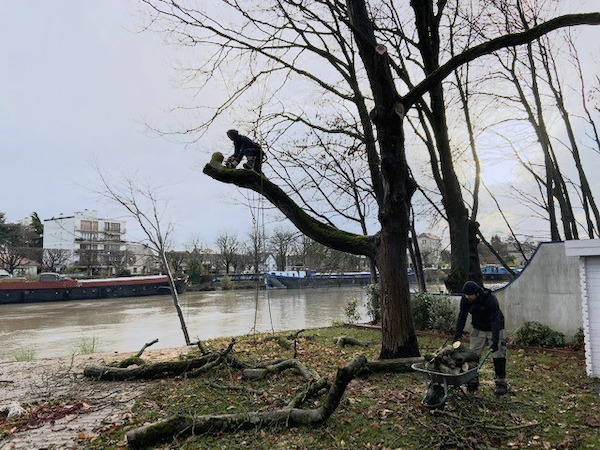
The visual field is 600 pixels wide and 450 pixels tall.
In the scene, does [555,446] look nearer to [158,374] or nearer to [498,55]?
[158,374]

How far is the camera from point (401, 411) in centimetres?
491

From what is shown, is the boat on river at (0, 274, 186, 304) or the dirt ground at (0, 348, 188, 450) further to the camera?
the boat on river at (0, 274, 186, 304)

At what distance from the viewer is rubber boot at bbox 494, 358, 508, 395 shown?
5410 mm

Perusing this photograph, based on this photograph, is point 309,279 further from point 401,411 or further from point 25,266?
point 401,411

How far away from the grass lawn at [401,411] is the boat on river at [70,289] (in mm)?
35125

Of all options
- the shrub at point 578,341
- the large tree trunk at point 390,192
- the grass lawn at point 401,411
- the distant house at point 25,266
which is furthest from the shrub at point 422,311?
the distant house at point 25,266

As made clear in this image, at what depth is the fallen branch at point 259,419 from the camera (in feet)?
14.5

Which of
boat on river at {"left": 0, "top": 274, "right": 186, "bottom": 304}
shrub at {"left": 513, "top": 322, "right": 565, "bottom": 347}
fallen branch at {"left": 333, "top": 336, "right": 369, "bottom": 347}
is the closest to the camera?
shrub at {"left": 513, "top": 322, "right": 565, "bottom": 347}

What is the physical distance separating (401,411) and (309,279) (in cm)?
5423

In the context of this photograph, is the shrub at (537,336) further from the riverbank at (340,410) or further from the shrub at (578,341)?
the riverbank at (340,410)

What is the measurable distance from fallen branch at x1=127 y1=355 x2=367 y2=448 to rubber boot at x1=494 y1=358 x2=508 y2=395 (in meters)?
2.07

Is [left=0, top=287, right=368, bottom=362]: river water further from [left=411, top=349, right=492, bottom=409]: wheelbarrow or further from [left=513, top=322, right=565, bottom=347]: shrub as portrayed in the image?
[left=411, top=349, right=492, bottom=409]: wheelbarrow

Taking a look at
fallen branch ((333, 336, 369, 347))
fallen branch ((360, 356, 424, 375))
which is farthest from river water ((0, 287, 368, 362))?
fallen branch ((360, 356, 424, 375))

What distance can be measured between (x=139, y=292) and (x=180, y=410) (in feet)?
149
